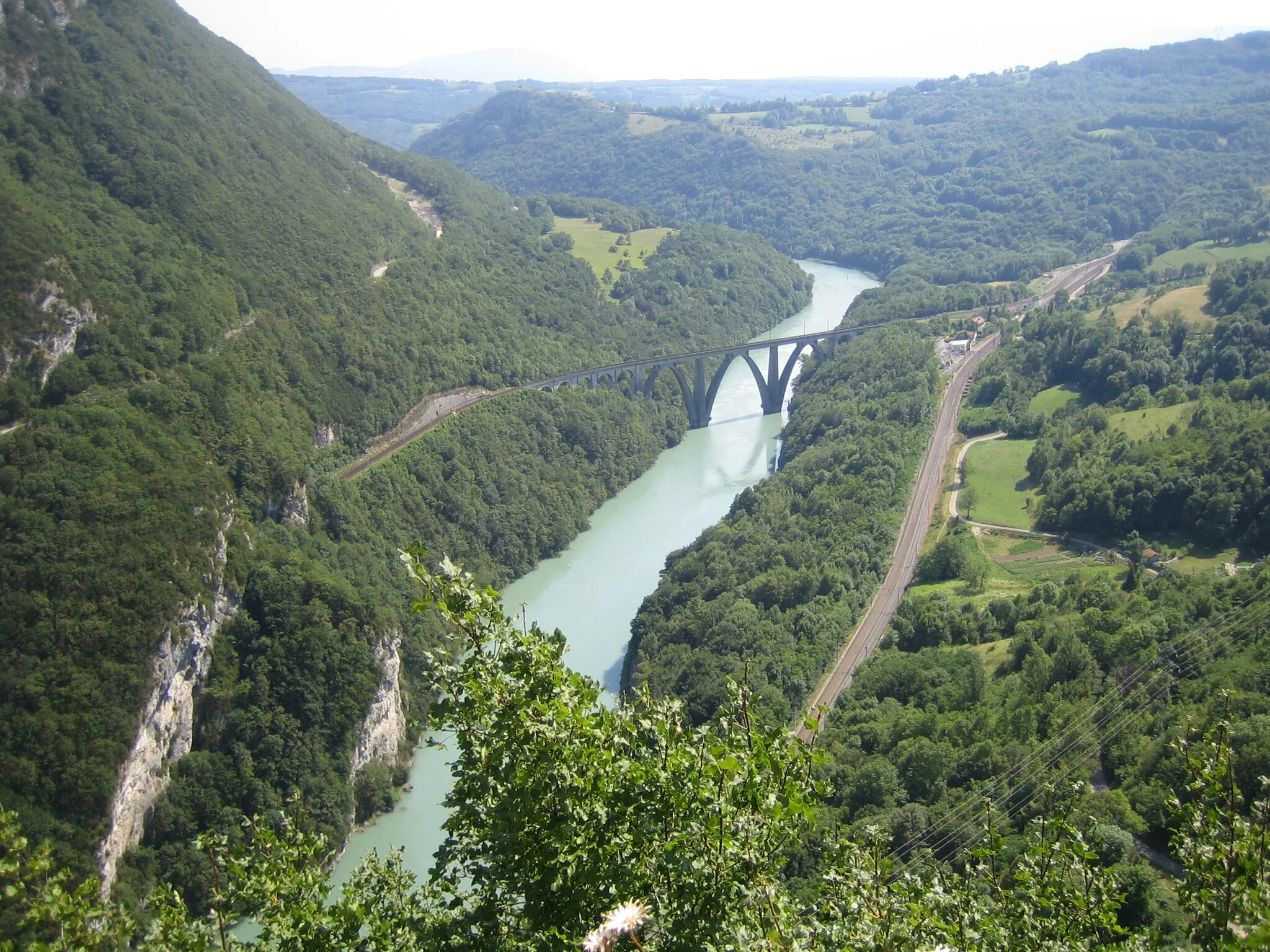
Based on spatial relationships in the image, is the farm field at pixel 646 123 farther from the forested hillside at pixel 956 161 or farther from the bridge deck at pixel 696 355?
the bridge deck at pixel 696 355

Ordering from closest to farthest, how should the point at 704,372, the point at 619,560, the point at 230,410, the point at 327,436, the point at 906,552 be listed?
the point at 230,410, the point at 906,552, the point at 327,436, the point at 619,560, the point at 704,372

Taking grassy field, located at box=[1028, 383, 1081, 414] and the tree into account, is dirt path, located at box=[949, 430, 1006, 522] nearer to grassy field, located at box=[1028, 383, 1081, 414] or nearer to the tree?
grassy field, located at box=[1028, 383, 1081, 414]

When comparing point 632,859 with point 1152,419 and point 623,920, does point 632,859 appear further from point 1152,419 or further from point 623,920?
point 1152,419

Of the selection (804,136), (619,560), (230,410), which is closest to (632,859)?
(230,410)

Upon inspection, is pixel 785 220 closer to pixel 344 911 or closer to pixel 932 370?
pixel 932 370

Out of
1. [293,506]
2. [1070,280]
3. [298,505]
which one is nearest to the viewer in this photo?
[293,506]
